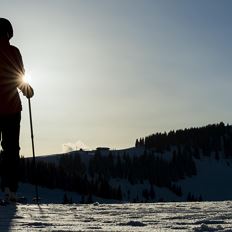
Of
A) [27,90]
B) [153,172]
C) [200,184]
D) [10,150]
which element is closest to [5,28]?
[27,90]

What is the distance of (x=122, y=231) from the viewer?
4.38 m

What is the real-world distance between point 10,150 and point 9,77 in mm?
1222

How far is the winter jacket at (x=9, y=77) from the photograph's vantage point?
30.0 feet

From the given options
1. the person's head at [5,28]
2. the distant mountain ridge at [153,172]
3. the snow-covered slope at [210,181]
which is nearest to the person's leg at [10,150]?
the person's head at [5,28]

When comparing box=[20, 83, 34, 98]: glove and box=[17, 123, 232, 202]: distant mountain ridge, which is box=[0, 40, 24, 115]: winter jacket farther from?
box=[17, 123, 232, 202]: distant mountain ridge

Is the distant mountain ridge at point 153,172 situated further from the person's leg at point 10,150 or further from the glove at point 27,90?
the person's leg at point 10,150

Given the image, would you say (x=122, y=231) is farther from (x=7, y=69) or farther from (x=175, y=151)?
(x=175, y=151)

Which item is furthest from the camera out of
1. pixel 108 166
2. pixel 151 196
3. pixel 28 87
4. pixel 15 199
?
pixel 108 166

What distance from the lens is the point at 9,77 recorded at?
9219 mm

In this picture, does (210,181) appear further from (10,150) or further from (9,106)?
(9,106)

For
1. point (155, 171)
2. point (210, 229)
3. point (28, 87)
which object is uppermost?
point (155, 171)

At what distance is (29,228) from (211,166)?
196 metres

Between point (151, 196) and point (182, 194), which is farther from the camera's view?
point (182, 194)

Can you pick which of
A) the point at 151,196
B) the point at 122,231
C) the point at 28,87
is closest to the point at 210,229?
the point at 122,231
